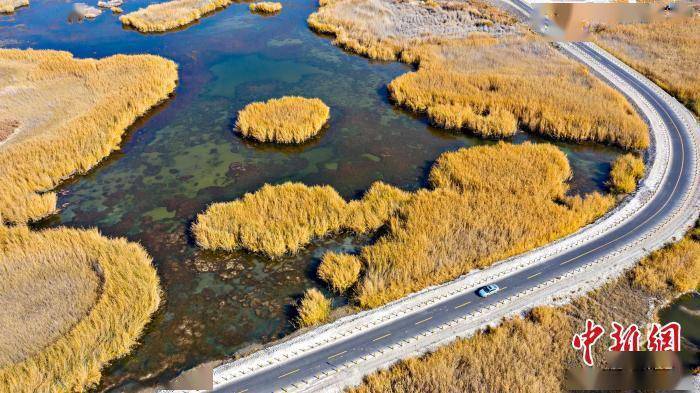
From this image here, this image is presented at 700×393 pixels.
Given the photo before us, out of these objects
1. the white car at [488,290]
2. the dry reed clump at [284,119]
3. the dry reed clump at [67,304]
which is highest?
the dry reed clump at [284,119]

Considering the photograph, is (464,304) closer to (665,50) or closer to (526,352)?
(526,352)

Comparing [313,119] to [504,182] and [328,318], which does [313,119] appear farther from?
[328,318]

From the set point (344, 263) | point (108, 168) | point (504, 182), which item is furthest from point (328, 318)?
point (108, 168)

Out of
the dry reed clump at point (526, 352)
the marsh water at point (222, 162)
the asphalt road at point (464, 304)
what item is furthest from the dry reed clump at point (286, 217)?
the dry reed clump at point (526, 352)

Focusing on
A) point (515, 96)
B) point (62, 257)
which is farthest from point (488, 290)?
point (515, 96)

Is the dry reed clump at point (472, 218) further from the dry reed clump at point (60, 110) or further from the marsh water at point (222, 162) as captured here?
A: the dry reed clump at point (60, 110)

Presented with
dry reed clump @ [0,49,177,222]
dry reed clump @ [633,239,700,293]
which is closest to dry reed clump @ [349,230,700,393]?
dry reed clump @ [633,239,700,293]

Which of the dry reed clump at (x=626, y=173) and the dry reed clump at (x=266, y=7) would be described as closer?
the dry reed clump at (x=626, y=173)
